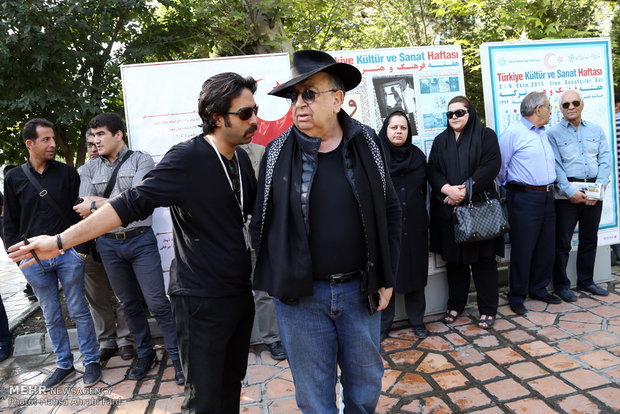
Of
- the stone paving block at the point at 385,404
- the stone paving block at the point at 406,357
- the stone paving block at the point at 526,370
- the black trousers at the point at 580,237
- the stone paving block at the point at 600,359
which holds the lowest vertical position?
the stone paving block at the point at 600,359

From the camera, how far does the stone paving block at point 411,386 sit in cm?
304

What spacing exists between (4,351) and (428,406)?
4.03 m

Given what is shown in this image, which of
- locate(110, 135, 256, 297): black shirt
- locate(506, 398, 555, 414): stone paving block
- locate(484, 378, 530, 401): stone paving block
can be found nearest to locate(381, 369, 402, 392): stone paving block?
locate(484, 378, 530, 401): stone paving block

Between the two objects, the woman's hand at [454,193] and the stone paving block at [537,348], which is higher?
the woman's hand at [454,193]

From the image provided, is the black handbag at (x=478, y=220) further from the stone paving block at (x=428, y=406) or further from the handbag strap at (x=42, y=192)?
the handbag strap at (x=42, y=192)

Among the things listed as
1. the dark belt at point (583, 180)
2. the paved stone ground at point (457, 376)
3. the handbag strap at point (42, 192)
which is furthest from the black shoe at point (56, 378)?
the dark belt at point (583, 180)

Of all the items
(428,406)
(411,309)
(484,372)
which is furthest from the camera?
(411,309)

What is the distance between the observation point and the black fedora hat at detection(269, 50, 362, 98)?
6.26 ft

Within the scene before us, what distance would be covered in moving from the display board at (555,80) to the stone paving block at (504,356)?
208 cm

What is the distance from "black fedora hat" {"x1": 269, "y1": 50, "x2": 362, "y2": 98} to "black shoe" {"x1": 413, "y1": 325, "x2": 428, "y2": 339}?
2.70m

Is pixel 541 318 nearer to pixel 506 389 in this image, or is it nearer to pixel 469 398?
pixel 506 389

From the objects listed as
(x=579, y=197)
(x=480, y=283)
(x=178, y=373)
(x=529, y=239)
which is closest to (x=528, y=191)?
(x=529, y=239)

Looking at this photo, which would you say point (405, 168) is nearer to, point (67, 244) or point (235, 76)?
point (235, 76)

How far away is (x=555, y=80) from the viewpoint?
4.70 metres
